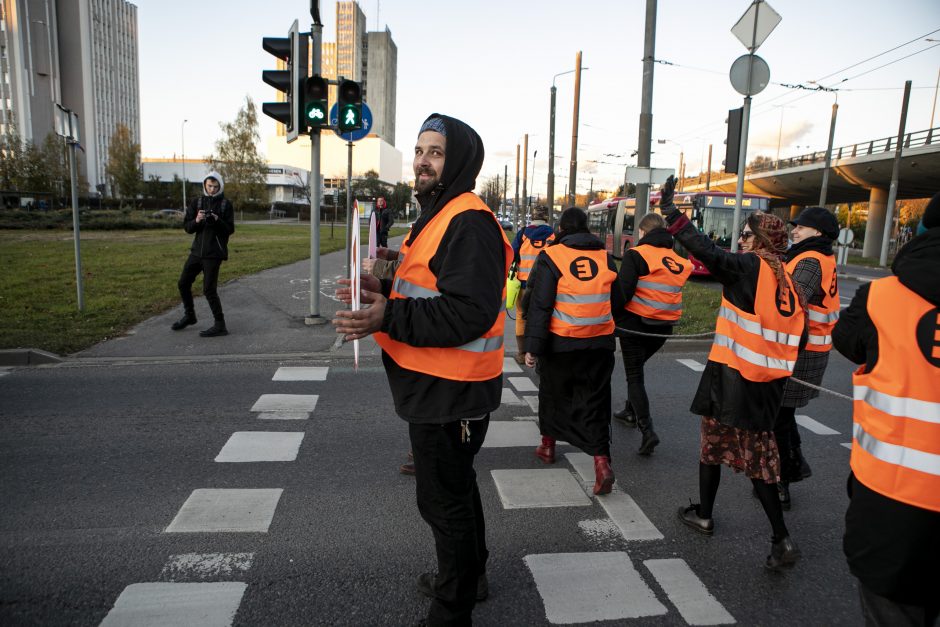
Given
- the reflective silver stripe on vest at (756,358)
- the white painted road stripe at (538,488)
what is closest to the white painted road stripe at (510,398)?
the white painted road stripe at (538,488)

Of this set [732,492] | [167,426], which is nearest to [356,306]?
[732,492]

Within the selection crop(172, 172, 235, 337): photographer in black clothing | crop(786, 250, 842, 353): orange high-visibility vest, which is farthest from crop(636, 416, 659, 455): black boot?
crop(172, 172, 235, 337): photographer in black clothing

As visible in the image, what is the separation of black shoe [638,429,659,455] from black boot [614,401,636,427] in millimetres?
657

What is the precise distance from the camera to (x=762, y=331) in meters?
3.11

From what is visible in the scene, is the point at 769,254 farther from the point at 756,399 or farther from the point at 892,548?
the point at 892,548

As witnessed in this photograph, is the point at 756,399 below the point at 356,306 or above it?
below

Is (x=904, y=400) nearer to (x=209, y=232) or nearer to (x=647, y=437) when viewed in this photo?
(x=647, y=437)

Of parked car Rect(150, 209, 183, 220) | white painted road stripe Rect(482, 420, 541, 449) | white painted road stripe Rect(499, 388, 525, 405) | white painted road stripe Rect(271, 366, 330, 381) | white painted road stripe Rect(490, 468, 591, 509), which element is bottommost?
white painted road stripe Rect(490, 468, 591, 509)

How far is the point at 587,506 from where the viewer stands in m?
3.73

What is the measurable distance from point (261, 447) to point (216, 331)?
4.18m

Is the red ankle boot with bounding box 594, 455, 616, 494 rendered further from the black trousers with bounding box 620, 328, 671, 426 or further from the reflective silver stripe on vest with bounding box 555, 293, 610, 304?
the reflective silver stripe on vest with bounding box 555, 293, 610, 304

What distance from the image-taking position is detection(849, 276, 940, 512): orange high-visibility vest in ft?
5.75

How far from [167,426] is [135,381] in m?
1.62

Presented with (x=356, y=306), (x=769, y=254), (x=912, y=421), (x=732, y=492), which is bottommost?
(x=732, y=492)
